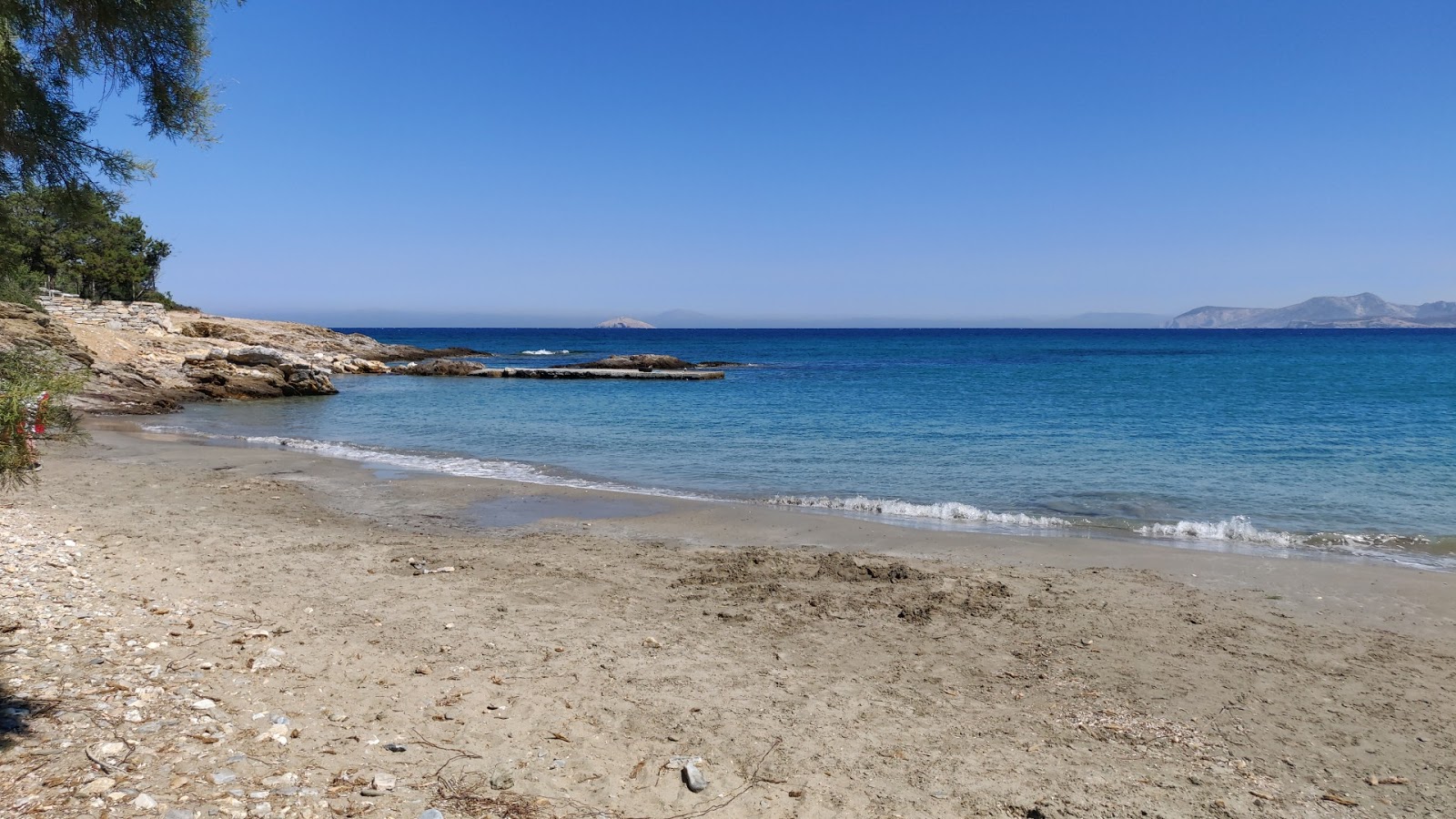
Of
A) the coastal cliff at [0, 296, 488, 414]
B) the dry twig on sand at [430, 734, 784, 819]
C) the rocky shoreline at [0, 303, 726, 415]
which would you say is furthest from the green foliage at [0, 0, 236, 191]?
the coastal cliff at [0, 296, 488, 414]

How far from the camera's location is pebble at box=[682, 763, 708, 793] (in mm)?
4734

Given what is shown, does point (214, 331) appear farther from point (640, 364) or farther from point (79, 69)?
point (79, 69)

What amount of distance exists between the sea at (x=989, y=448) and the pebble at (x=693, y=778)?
842 cm

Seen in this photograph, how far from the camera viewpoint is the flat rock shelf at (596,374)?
166 feet

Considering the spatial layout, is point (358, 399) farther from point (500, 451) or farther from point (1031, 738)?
point (1031, 738)

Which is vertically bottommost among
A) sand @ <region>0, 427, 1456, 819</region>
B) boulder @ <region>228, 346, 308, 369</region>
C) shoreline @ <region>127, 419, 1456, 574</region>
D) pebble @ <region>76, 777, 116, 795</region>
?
shoreline @ <region>127, 419, 1456, 574</region>

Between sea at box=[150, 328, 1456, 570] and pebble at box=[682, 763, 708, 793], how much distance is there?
27.6 feet

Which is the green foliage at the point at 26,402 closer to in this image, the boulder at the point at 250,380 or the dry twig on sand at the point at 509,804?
the dry twig on sand at the point at 509,804

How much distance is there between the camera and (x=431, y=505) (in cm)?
1346

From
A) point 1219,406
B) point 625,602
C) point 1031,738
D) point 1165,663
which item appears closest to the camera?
point 1031,738

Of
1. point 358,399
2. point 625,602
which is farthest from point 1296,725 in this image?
point 358,399

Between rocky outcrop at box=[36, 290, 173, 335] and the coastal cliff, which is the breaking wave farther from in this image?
rocky outcrop at box=[36, 290, 173, 335]

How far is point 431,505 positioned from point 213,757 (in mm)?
9114

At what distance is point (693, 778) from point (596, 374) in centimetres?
4677
